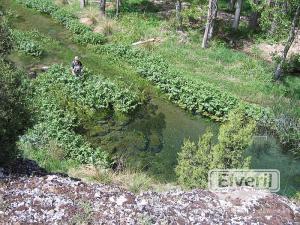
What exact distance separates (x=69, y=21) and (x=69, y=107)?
12485 mm

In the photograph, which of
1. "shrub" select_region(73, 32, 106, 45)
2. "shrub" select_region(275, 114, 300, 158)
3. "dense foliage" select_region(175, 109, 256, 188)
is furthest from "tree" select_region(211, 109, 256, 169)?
"shrub" select_region(73, 32, 106, 45)

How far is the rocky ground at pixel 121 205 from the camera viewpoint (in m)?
11.1

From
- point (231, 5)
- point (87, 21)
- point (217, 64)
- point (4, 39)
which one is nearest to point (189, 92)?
point (217, 64)

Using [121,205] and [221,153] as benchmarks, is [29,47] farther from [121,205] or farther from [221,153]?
[121,205]

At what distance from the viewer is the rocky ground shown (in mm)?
11070

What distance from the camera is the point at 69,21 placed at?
32.0 m

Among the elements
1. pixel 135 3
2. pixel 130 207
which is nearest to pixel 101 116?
pixel 130 207

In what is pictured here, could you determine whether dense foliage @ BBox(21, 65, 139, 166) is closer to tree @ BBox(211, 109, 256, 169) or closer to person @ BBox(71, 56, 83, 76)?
person @ BBox(71, 56, 83, 76)

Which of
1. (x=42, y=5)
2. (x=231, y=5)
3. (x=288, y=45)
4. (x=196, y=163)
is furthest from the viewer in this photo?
(x=231, y=5)

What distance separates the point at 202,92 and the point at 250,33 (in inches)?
398

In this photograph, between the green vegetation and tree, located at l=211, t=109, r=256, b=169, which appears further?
tree, located at l=211, t=109, r=256, b=169

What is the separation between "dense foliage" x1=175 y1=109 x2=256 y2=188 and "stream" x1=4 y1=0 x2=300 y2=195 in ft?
11.7

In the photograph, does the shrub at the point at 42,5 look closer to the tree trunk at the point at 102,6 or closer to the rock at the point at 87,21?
the rock at the point at 87,21

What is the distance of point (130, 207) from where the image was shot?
37.7 feet
